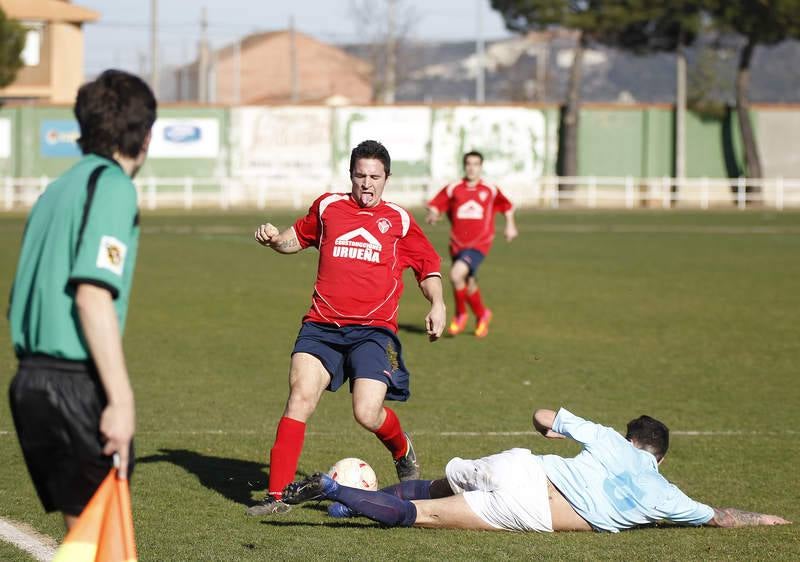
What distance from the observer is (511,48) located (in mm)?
149875

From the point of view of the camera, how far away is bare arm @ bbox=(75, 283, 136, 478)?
3.65 metres

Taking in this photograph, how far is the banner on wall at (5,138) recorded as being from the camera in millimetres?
50469

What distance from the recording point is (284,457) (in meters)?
6.52

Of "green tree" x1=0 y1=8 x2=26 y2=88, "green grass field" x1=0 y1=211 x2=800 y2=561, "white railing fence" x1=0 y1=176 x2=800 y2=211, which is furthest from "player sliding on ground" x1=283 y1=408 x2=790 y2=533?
"green tree" x1=0 y1=8 x2=26 y2=88

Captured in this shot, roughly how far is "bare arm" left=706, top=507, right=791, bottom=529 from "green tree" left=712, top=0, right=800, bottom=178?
4806 centimetres

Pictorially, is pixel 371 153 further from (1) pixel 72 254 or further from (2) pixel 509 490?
(1) pixel 72 254

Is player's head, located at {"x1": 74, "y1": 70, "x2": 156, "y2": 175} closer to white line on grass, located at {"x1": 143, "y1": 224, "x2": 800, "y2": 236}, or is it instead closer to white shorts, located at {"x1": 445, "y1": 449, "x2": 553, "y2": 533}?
white shorts, located at {"x1": 445, "y1": 449, "x2": 553, "y2": 533}

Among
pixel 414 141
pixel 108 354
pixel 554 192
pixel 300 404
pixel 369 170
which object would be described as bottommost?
pixel 300 404

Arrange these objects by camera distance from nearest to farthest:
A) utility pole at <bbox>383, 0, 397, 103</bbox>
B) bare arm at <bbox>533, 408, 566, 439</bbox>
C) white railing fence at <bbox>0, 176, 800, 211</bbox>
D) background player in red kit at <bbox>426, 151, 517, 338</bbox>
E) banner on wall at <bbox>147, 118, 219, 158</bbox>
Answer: bare arm at <bbox>533, 408, 566, 439</bbox>
background player in red kit at <bbox>426, 151, 517, 338</bbox>
white railing fence at <bbox>0, 176, 800, 211</bbox>
banner on wall at <bbox>147, 118, 219, 158</bbox>
utility pole at <bbox>383, 0, 397, 103</bbox>

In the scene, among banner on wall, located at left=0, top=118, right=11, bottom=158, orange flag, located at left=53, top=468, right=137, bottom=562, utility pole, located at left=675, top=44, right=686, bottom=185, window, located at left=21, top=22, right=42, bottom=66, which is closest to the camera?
orange flag, located at left=53, top=468, right=137, bottom=562

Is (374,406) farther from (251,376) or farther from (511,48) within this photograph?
(511,48)

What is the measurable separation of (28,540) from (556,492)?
244 centimetres

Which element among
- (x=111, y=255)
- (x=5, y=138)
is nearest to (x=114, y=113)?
(x=111, y=255)

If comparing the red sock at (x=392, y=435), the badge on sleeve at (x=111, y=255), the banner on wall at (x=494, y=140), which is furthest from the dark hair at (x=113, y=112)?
the banner on wall at (x=494, y=140)
